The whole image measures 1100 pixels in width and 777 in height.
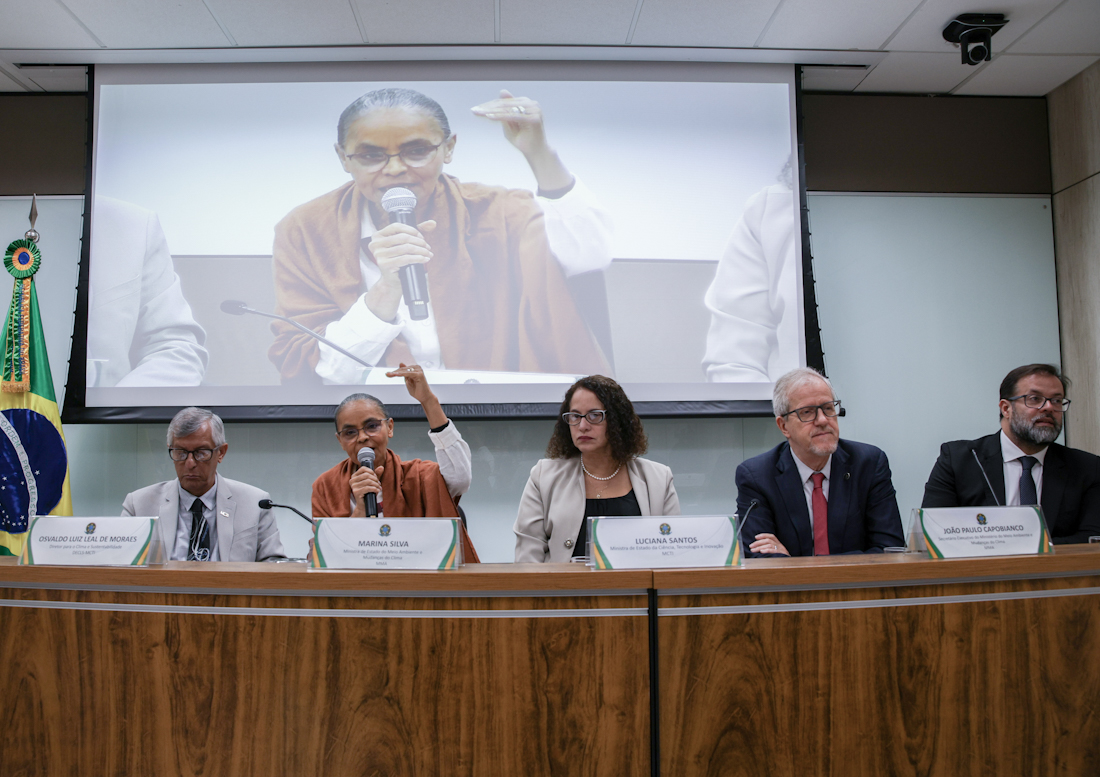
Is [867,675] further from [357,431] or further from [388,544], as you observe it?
[357,431]

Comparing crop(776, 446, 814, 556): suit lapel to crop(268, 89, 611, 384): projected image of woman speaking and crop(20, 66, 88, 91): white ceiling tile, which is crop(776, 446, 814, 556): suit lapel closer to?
crop(268, 89, 611, 384): projected image of woman speaking

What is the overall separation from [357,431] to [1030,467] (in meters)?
2.03

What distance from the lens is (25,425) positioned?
2697mm

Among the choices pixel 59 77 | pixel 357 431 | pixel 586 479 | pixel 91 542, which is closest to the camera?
pixel 91 542

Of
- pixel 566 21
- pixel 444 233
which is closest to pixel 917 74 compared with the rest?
pixel 566 21

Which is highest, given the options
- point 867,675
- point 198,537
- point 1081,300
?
point 1081,300

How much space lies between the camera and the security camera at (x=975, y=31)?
277cm

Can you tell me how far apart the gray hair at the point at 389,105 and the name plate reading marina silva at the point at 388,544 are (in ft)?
7.64

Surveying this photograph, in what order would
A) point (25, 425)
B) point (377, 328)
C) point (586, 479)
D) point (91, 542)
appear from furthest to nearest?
point (377, 328) < point (25, 425) < point (586, 479) < point (91, 542)

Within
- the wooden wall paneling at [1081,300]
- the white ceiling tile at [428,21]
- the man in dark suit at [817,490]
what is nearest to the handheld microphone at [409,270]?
the white ceiling tile at [428,21]

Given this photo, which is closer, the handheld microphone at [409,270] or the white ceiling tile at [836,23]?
the white ceiling tile at [836,23]

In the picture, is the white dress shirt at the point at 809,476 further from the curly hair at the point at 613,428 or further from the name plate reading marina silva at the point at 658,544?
the name plate reading marina silva at the point at 658,544

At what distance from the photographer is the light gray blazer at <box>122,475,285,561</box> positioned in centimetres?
199

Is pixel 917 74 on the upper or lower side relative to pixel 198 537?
upper
